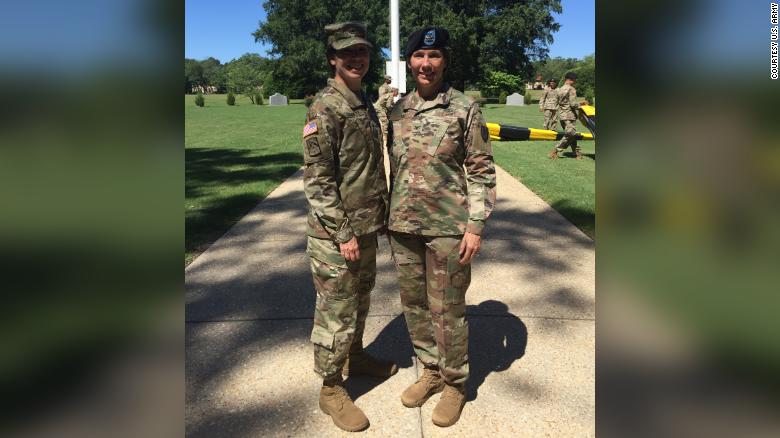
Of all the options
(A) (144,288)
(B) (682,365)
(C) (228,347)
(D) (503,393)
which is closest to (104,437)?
(A) (144,288)

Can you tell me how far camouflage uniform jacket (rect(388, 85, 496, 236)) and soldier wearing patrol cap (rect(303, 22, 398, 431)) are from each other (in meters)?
0.16

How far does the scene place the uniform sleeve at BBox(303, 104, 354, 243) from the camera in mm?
2547

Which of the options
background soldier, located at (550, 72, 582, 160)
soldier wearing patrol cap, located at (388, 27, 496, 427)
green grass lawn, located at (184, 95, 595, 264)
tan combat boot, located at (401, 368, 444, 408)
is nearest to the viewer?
soldier wearing patrol cap, located at (388, 27, 496, 427)

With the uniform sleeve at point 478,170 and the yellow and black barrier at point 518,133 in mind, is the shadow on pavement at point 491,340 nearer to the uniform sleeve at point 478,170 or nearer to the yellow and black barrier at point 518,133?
the uniform sleeve at point 478,170

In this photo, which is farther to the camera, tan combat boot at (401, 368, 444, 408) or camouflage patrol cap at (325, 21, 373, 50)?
tan combat boot at (401, 368, 444, 408)

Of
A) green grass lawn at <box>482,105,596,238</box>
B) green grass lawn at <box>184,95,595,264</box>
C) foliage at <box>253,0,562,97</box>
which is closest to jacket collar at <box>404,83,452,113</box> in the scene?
green grass lawn at <box>184,95,595,264</box>

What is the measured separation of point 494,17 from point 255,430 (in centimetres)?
5040

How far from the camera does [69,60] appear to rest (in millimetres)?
575

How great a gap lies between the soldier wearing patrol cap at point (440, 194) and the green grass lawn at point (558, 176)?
3945 mm

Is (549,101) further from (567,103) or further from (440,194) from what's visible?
(440,194)

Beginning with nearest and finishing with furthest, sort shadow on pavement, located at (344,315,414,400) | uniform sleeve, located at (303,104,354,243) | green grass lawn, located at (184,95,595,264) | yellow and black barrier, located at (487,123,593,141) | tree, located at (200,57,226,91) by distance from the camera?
1. uniform sleeve, located at (303,104,354,243)
2. shadow on pavement, located at (344,315,414,400)
3. green grass lawn, located at (184,95,595,264)
4. yellow and black barrier, located at (487,123,593,141)
5. tree, located at (200,57,226,91)

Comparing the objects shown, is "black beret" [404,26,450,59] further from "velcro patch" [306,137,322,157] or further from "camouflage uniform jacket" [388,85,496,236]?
"velcro patch" [306,137,322,157]

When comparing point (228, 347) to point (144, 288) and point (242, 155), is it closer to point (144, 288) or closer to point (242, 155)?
point (144, 288)

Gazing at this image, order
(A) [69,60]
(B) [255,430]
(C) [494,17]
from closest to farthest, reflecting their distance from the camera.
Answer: (A) [69,60] → (B) [255,430] → (C) [494,17]
